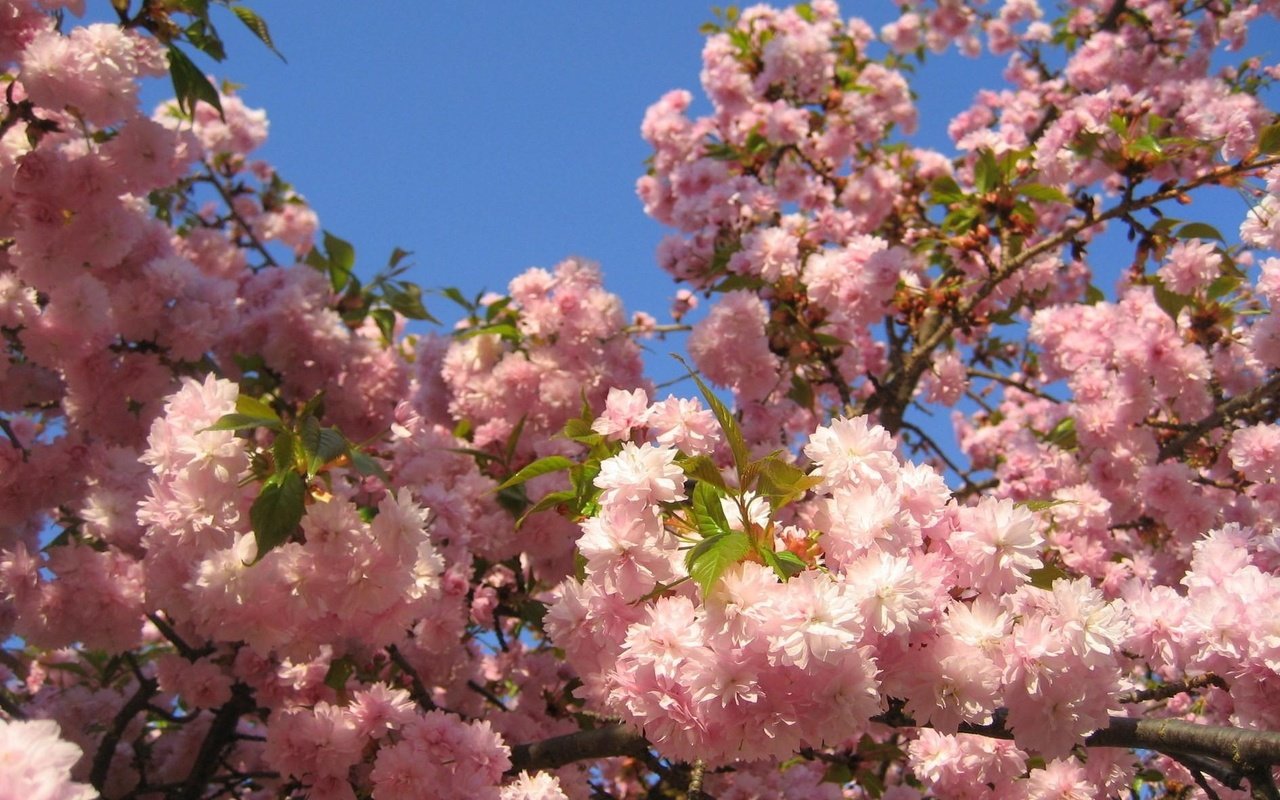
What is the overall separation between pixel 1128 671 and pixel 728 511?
1.34 meters

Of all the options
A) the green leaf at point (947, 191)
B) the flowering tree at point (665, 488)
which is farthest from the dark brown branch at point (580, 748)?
the green leaf at point (947, 191)

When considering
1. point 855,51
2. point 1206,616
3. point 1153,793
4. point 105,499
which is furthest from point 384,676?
Answer: point 855,51

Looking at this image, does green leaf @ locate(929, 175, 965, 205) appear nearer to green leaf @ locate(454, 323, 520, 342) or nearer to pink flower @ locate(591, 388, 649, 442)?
green leaf @ locate(454, 323, 520, 342)

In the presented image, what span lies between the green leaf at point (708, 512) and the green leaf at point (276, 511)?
755 millimetres

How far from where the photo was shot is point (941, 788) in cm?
246

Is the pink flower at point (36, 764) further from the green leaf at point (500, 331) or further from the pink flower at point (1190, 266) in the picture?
the pink flower at point (1190, 266)

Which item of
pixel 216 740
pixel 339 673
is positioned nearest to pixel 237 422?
pixel 339 673

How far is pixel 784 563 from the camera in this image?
152 centimetres

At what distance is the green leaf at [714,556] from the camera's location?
1408mm

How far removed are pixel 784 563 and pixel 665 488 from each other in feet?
0.73

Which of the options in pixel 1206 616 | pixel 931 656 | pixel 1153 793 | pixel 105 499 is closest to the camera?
pixel 931 656

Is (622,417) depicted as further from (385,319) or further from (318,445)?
(385,319)

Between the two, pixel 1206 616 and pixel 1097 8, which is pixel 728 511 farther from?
pixel 1097 8

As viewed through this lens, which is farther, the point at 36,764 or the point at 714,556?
the point at 714,556
